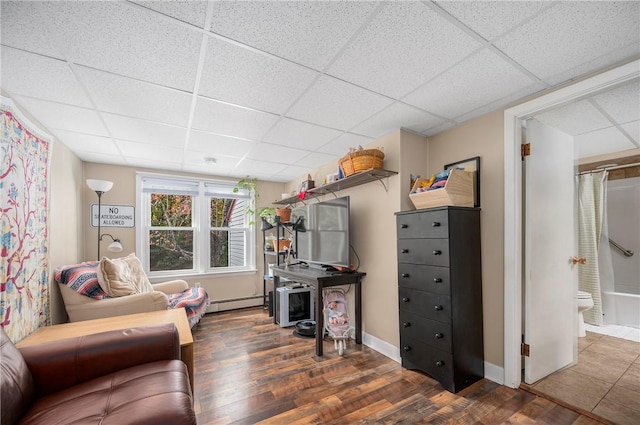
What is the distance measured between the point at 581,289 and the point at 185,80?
16.3 ft

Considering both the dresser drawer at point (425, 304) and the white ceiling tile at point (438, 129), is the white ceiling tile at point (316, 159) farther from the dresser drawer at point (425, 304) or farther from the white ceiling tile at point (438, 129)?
the dresser drawer at point (425, 304)

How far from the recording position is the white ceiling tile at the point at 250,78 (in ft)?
5.00

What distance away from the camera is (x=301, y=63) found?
1.60 m

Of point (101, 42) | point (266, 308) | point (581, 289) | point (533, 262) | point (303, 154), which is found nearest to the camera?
point (101, 42)

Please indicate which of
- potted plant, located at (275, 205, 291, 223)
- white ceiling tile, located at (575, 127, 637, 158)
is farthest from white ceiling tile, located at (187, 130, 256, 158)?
white ceiling tile, located at (575, 127, 637, 158)

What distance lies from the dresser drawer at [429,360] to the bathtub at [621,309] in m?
3.08

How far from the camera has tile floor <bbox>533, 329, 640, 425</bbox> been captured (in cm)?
181

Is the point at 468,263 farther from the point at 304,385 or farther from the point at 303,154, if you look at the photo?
the point at 303,154

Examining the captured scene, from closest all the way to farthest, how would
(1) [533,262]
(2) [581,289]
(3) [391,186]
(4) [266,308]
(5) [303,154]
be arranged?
1. (1) [533,262]
2. (3) [391,186]
3. (5) [303,154]
4. (2) [581,289]
5. (4) [266,308]

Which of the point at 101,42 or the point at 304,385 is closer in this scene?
the point at 101,42

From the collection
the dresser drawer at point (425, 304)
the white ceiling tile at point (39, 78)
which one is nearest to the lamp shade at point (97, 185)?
the white ceiling tile at point (39, 78)

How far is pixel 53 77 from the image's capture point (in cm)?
170

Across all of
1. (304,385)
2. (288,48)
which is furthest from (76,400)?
(288,48)

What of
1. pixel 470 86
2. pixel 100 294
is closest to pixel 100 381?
pixel 100 294
